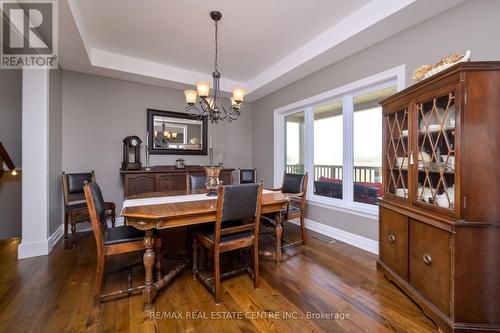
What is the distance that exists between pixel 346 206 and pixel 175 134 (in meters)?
3.13

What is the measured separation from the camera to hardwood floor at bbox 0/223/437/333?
5.01ft

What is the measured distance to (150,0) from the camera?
7.40 feet

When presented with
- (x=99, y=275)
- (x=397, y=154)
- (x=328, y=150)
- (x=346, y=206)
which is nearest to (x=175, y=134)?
(x=328, y=150)

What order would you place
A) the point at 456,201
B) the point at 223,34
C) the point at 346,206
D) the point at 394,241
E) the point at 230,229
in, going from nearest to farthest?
the point at 456,201 → the point at 230,229 → the point at 394,241 → the point at 223,34 → the point at 346,206

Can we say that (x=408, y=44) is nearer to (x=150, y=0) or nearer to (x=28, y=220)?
(x=150, y=0)

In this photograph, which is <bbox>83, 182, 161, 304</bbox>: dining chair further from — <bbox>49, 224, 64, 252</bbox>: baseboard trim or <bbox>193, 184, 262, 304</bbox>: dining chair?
<bbox>49, 224, 64, 252</bbox>: baseboard trim

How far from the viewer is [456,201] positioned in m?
1.44

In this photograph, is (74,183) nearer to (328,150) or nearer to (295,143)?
(295,143)

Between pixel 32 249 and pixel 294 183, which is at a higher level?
pixel 294 183

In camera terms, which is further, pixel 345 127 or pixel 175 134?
pixel 175 134

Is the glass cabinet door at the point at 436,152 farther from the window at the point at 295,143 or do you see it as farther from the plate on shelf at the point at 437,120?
the window at the point at 295,143

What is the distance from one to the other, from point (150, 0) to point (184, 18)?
0.38 m

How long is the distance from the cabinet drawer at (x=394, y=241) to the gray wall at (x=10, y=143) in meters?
4.76

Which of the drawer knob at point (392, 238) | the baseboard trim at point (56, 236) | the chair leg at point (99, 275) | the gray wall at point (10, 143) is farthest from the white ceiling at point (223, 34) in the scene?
the baseboard trim at point (56, 236)
